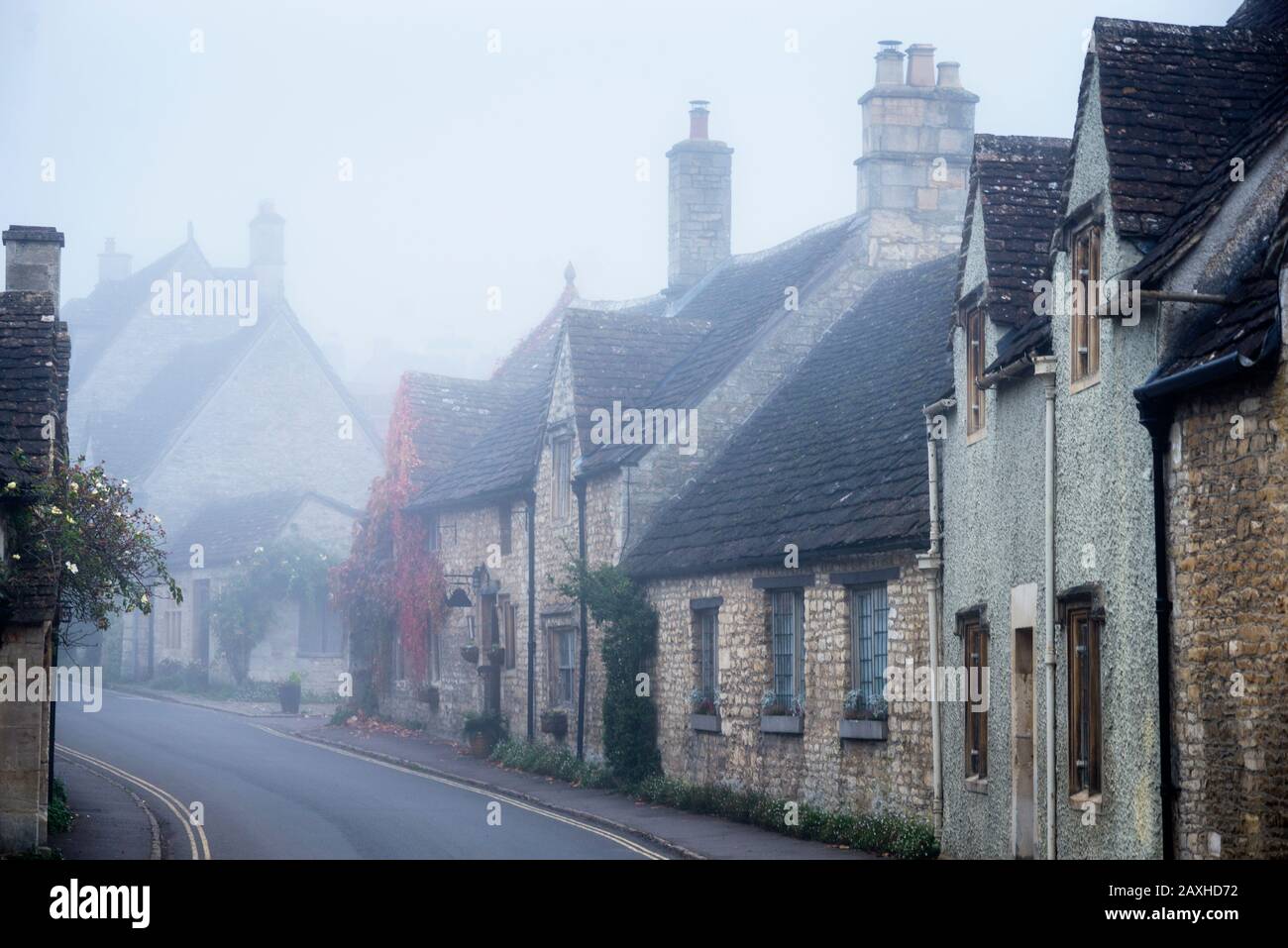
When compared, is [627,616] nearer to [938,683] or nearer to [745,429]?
[745,429]

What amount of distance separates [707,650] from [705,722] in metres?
1.21

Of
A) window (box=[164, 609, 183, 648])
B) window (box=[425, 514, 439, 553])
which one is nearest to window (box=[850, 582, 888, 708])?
window (box=[425, 514, 439, 553])

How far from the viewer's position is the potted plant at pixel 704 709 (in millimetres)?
24219

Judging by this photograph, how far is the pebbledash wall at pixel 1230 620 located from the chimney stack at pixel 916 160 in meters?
17.8

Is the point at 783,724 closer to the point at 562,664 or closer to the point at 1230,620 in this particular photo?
the point at 562,664

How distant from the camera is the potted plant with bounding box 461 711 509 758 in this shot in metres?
32.8

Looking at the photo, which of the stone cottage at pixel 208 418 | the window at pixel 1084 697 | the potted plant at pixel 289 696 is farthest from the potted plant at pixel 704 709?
the stone cottage at pixel 208 418

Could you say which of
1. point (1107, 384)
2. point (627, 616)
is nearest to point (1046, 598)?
point (1107, 384)

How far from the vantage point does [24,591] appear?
18.0m

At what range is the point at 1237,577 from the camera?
11867 mm

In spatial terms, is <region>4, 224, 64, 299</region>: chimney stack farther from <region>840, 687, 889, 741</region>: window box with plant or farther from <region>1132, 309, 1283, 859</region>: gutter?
<region>1132, 309, 1283, 859</region>: gutter

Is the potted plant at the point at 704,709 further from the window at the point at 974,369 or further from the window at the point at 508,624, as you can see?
the window at the point at 508,624

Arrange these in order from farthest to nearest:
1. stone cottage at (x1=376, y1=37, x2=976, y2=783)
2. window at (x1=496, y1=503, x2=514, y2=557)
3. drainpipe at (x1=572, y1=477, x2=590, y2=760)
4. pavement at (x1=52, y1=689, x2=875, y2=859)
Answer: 1. window at (x1=496, y1=503, x2=514, y2=557)
2. drainpipe at (x1=572, y1=477, x2=590, y2=760)
3. stone cottage at (x1=376, y1=37, x2=976, y2=783)
4. pavement at (x1=52, y1=689, x2=875, y2=859)

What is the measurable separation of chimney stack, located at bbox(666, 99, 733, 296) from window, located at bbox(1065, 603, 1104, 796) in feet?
81.8
